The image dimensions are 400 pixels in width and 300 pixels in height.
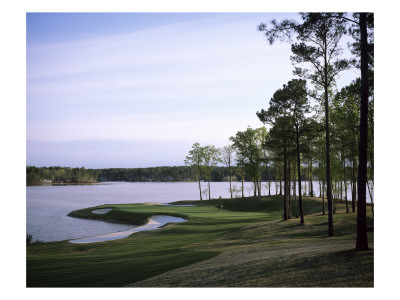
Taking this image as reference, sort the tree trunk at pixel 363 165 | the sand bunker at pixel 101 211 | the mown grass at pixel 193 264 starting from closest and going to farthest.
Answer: the mown grass at pixel 193 264
the tree trunk at pixel 363 165
the sand bunker at pixel 101 211

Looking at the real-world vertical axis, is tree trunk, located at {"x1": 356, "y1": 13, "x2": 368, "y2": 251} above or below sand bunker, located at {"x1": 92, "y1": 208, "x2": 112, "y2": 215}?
above

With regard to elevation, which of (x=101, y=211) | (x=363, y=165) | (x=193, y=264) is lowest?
(x=101, y=211)

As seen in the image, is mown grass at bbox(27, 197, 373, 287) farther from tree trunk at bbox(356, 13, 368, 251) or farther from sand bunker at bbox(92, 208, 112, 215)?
sand bunker at bbox(92, 208, 112, 215)

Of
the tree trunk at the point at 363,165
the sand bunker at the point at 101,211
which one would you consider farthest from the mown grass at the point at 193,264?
the sand bunker at the point at 101,211

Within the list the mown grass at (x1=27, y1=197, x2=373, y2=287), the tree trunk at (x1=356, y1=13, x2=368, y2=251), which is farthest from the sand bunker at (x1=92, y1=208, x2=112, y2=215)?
the tree trunk at (x1=356, y1=13, x2=368, y2=251)

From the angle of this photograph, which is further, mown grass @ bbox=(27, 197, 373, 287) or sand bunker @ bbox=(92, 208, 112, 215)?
sand bunker @ bbox=(92, 208, 112, 215)

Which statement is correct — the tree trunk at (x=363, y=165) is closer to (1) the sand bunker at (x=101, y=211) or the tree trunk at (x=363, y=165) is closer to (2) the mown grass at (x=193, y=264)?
(2) the mown grass at (x=193, y=264)

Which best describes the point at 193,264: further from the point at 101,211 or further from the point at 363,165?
the point at 101,211

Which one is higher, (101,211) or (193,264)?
(193,264)

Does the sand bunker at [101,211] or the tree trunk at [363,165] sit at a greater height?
the tree trunk at [363,165]

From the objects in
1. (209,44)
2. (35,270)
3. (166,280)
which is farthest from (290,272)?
(209,44)

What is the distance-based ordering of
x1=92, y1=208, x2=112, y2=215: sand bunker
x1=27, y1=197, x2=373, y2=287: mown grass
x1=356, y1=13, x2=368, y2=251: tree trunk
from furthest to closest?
x1=92, y1=208, x2=112, y2=215: sand bunker, x1=356, y1=13, x2=368, y2=251: tree trunk, x1=27, y1=197, x2=373, y2=287: mown grass

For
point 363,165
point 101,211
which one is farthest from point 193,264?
point 101,211

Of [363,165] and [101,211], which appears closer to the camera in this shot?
[363,165]
